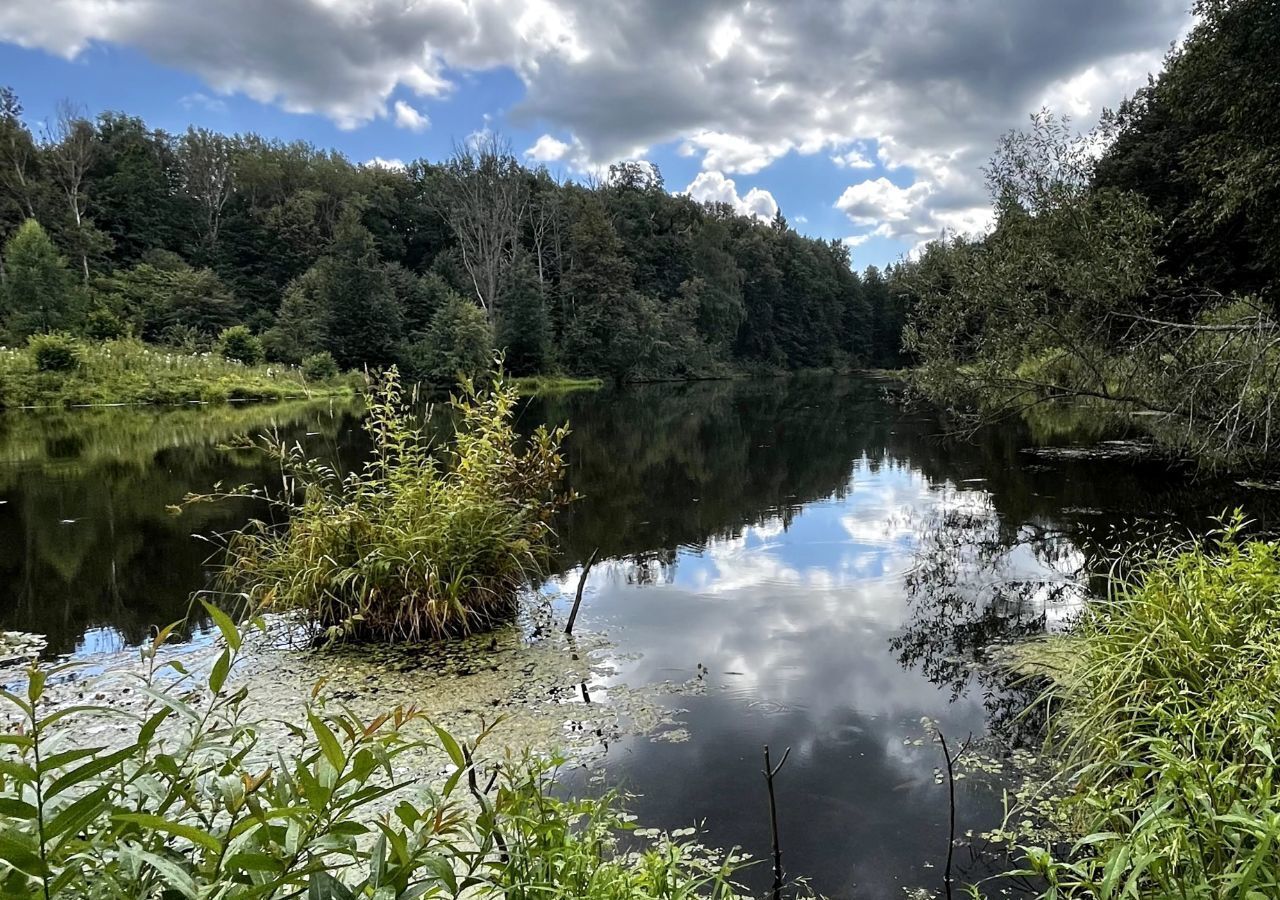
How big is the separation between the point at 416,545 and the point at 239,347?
29.0 metres

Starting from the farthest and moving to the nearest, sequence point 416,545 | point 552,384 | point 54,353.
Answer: point 552,384
point 54,353
point 416,545

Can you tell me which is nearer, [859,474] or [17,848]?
[17,848]

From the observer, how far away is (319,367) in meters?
31.1

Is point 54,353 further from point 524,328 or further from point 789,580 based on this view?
point 789,580

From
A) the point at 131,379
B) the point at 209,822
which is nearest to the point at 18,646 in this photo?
the point at 209,822

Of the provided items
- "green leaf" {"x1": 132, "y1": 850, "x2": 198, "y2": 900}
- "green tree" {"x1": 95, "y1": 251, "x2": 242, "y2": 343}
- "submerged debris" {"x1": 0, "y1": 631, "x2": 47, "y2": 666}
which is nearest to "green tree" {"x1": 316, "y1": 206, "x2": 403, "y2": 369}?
"green tree" {"x1": 95, "y1": 251, "x2": 242, "y2": 343}

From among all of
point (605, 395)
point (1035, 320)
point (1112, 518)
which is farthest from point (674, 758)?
point (605, 395)

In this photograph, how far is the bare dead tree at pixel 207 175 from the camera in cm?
4653

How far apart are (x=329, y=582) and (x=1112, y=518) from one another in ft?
27.9

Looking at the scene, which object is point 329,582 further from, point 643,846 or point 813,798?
point 813,798

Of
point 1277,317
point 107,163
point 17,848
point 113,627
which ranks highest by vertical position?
point 107,163

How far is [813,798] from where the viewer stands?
3404 millimetres

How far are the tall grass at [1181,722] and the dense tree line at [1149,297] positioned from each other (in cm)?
545

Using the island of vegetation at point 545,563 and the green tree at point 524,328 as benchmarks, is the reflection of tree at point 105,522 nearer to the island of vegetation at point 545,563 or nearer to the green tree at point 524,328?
the island of vegetation at point 545,563
